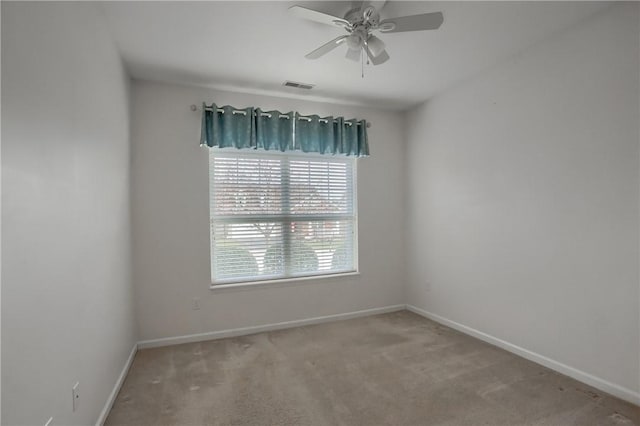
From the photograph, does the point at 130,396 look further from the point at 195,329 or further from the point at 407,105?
the point at 407,105

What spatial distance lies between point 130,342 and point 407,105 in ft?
12.5

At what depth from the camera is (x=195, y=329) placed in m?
3.13

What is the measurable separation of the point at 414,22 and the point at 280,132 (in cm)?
185

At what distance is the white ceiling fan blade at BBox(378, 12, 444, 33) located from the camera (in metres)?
1.79

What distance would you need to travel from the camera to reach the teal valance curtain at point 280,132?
10.3ft

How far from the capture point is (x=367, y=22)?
6.41 feet

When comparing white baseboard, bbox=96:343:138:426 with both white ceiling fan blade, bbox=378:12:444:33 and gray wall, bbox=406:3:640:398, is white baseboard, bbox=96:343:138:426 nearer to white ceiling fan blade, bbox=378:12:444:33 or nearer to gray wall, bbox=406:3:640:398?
white ceiling fan blade, bbox=378:12:444:33

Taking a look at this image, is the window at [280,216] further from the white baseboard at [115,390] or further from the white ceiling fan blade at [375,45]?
the white ceiling fan blade at [375,45]

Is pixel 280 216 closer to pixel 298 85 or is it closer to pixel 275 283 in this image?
pixel 275 283

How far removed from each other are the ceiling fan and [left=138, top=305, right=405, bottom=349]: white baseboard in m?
2.69

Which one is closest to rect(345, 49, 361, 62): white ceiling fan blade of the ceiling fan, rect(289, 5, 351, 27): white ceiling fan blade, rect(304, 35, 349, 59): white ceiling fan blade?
the ceiling fan

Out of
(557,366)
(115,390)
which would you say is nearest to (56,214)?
(115,390)

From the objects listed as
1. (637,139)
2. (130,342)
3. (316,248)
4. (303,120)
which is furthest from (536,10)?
(130,342)

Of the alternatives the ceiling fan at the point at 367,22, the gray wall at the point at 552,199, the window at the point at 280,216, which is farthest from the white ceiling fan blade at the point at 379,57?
the window at the point at 280,216
